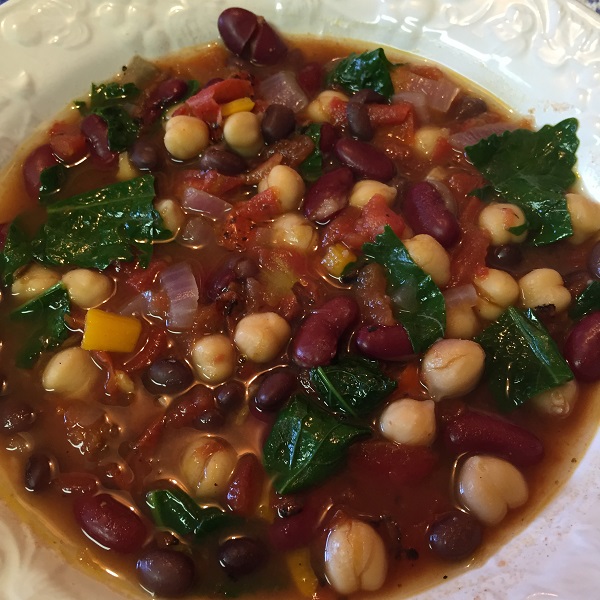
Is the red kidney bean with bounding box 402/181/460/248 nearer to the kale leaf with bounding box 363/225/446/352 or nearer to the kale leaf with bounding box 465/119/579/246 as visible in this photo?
the kale leaf with bounding box 363/225/446/352

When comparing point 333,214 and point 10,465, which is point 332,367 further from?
point 10,465

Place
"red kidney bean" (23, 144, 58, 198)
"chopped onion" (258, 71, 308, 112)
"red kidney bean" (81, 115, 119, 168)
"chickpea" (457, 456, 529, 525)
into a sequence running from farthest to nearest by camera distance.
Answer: "chopped onion" (258, 71, 308, 112) → "red kidney bean" (81, 115, 119, 168) → "red kidney bean" (23, 144, 58, 198) → "chickpea" (457, 456, 529, 525)

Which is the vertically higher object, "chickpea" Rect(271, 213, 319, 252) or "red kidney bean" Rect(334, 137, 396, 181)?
"red kidney bean" Rect(334, 137, 396, 181)

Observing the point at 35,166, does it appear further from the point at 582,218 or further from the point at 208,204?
A: the point at 582,218

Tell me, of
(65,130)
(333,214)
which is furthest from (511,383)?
(65,130)

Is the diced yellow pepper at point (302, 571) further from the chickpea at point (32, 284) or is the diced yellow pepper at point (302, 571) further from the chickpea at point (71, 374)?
the chickpea at point (32, 284)

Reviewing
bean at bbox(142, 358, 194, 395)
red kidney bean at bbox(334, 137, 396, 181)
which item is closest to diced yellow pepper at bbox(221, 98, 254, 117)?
red kidney bean at bbox(334, 137, 396, 181)
